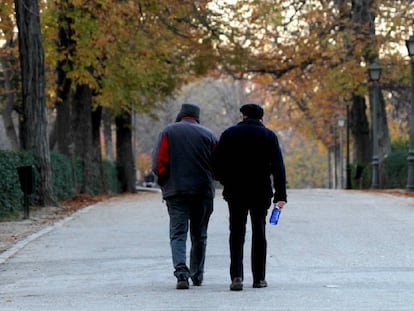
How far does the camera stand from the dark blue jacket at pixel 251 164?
11.0 metres

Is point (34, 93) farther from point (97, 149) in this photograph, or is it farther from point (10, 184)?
point (97, 149)

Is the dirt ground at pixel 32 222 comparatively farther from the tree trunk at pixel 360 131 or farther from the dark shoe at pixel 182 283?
the tree trunk at pixel 360 131

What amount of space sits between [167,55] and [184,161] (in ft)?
104

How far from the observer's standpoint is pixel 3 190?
75.6 ft

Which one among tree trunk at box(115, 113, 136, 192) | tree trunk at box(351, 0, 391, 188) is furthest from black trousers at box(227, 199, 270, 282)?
tree trunk at box(115, 113, 136, 192)

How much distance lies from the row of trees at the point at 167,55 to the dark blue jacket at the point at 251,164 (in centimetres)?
1746

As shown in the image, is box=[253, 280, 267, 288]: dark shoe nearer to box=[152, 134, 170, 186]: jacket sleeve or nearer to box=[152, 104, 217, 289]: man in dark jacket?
box=[152, 104, 217, 289]: man in dark jacket

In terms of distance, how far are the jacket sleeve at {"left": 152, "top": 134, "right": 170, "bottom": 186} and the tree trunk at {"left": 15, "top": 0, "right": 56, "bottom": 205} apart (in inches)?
655

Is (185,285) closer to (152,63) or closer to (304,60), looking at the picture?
(152,63)

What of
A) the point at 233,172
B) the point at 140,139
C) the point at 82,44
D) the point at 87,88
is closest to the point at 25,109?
the point at 82,44

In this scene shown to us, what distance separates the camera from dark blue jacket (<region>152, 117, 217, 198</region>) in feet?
37.3

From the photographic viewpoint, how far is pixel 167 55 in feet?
140

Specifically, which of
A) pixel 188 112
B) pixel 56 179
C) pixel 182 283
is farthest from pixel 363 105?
pixel 182 283

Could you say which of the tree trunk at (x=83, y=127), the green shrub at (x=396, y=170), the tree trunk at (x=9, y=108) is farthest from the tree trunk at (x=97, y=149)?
the green shrub at (x=396, y=170)
